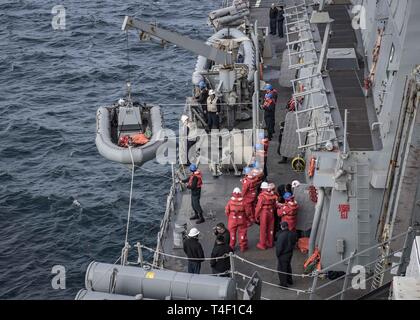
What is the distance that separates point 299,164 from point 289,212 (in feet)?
14.3

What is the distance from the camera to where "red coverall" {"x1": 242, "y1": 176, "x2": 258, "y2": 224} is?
17.7 metres

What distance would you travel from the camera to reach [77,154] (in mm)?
32344

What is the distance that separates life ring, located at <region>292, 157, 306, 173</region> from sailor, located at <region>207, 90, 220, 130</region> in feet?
12.1

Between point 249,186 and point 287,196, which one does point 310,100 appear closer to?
point 249,186

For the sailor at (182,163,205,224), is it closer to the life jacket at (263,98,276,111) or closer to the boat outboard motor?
the life jacket at (263,98,276,111)

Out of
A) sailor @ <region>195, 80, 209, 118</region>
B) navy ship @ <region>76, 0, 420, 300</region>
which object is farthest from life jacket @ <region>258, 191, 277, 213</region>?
sailor @ <region>195, 80, 209, 118</region>

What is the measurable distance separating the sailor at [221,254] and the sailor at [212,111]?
817cm

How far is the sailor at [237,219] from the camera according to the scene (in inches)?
664

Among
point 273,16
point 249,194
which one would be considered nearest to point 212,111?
point 249,194

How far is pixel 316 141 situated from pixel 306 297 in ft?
12.9

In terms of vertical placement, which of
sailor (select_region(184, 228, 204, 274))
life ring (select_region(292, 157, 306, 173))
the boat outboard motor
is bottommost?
sailor (select_region(184, 228, 204, 274))

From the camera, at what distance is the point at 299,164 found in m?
21.1

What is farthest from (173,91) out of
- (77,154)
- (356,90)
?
(356,90)
